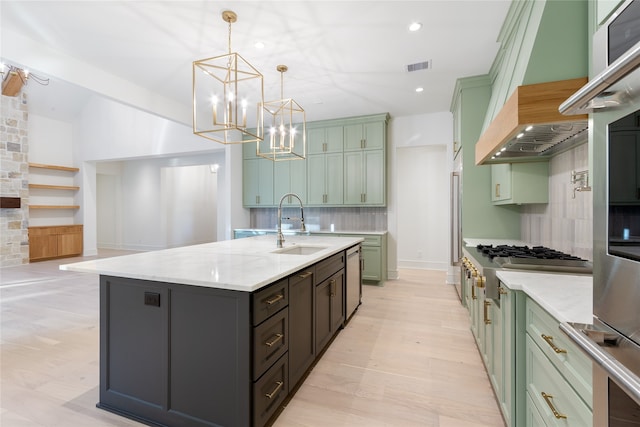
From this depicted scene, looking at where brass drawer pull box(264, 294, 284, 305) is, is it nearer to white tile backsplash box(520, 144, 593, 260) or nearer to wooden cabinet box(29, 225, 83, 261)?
white tile backsplash box(520, 144, 593, 260)

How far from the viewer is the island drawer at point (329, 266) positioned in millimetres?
2371

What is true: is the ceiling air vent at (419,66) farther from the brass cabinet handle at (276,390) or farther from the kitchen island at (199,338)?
the brass cabinet handle at (276,390)

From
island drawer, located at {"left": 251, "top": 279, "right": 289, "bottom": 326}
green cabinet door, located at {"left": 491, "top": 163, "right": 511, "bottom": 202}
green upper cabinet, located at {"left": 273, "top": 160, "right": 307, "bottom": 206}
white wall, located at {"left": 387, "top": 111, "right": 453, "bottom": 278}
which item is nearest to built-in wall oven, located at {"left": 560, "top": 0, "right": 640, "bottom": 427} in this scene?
island drawer, located at {"left": 251, "top": 279, "right": 289, "bottom": 326}

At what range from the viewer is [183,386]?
1.60 meters

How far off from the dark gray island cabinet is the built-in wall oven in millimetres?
1300

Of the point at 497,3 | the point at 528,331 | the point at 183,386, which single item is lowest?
the point at 183,386

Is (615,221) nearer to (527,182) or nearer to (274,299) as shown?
(274,299)

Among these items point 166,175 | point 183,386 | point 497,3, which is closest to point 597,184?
point 183,386

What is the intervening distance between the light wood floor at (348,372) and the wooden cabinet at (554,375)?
0.62 meters

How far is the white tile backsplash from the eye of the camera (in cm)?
195

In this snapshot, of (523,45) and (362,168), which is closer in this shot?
(523,45)

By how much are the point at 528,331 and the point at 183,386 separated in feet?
5.98

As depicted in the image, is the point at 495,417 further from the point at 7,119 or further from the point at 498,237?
the point at 7,119

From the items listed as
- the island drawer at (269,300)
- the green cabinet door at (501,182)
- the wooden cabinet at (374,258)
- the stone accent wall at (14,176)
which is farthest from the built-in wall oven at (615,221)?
the stone accent wall at (14,176)
